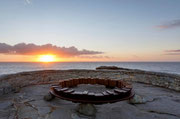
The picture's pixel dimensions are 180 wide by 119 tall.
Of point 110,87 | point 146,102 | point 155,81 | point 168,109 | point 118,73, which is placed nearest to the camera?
point 168,109

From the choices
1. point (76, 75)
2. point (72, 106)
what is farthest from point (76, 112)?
point (76, 75)

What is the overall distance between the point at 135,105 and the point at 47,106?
286cm

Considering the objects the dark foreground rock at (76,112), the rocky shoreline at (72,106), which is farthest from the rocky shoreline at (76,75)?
the dark foreground rock at (76,112)

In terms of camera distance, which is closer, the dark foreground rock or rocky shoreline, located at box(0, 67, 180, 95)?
the dark foreground rock

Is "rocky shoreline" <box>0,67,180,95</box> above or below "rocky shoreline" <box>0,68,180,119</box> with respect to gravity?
above

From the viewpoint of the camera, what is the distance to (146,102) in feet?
14.5

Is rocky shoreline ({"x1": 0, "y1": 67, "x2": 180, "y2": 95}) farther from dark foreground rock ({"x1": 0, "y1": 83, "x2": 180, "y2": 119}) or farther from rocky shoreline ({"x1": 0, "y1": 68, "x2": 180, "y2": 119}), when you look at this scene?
dark foreground rock ({"x1": 0, "y1": 83, "x2": 180, "y2": 119})

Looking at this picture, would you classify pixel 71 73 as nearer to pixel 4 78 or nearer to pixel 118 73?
pixel 118 73

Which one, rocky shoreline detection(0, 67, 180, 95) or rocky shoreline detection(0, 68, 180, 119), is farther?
rocky shoreline detection(0, 67, 180, 95)

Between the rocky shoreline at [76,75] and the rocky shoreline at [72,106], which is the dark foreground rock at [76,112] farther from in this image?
the rocky shoreline at [76,75]

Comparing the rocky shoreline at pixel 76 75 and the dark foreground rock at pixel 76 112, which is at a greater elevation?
the rocky shoreline at pixel 76 75

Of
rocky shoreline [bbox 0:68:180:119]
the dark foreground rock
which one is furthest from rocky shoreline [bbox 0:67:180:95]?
the dark foreground rock

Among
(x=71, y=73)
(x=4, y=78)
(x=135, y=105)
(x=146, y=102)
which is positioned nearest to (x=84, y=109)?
(x=135, y=105)

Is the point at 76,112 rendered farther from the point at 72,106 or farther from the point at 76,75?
the point at 76,75
